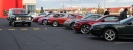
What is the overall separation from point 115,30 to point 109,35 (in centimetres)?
37

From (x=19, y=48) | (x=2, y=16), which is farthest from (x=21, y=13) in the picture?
(x=2, y=16)

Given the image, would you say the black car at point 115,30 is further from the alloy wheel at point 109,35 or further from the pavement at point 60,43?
the pavement at point 60,43

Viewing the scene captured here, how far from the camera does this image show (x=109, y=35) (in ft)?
40.7

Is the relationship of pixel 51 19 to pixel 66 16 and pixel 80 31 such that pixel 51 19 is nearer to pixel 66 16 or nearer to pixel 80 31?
pixel 66 16

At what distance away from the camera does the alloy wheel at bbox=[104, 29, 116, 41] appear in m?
12.3

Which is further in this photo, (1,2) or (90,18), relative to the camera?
(1,2)

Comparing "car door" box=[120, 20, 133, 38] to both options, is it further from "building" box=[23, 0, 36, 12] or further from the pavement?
"building" box=[23, 0, 36, 12]

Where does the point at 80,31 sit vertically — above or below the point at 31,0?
below

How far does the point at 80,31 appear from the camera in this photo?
16797mm

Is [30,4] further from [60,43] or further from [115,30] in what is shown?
[60,43]

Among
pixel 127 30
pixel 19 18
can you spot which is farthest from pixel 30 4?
pixel 127 30

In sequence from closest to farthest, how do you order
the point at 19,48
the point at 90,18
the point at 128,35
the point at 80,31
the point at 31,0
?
the point at 19,48
the point at 128,35
the point at 80,31
the point at 90,18
the point at 31,0

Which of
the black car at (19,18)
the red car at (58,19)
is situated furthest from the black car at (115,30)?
the black car at (19,18)

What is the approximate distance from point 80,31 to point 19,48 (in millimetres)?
7590
